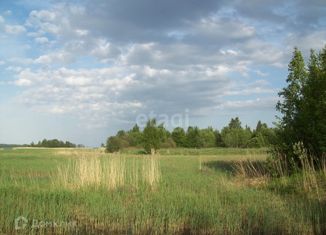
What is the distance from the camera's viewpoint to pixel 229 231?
8797 mm

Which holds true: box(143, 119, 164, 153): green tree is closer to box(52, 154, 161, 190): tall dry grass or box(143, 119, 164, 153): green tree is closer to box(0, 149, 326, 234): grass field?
box(52, 154, 161, 190): tall dry grass

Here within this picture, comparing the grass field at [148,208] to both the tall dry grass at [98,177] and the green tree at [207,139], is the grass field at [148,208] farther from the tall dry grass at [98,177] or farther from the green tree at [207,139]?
the green tree at [207,139]

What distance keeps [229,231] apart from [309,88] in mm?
10901

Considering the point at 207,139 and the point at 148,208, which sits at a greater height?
the point at 207,139

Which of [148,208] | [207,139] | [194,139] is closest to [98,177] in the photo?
[148,208]

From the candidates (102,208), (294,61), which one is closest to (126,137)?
(294,61)

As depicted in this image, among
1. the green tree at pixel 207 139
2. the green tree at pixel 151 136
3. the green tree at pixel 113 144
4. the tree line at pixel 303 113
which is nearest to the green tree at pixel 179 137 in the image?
the green tree at pixel 207 139

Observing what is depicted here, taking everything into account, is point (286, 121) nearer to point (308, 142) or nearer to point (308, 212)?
point (308, 142)

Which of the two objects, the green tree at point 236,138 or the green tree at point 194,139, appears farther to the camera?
the green tree at point 194,139

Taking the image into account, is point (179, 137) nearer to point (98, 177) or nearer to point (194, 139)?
point (194, 139)

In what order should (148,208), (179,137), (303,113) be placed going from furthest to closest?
1. (179,137)
2. (303,113)
3. (148,208)

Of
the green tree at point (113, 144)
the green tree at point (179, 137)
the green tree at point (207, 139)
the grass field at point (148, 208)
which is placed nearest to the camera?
the grass field at point (148, 208)

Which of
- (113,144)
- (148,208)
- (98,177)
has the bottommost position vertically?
(148,208)

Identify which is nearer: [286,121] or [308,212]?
[308,212]
